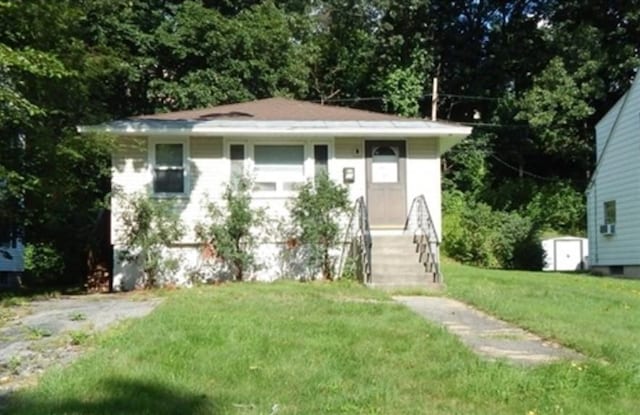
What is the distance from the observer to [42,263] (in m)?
21.4

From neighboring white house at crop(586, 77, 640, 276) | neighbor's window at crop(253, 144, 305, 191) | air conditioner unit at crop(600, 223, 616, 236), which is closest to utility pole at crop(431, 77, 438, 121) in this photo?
neighboring white house at crop(586, 77, 640, 276)

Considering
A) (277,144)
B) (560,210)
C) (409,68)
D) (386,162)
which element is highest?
(409,68)

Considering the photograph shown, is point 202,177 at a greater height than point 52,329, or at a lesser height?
greater

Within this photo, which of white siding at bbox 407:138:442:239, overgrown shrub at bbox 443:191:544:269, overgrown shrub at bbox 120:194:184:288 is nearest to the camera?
overgrown shrub at bbox 120:194:184:288

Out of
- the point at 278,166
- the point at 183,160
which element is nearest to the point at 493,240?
the point at 278,166

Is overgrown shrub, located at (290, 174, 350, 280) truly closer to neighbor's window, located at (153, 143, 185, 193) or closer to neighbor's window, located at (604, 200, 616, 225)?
neighbor's window, located at (153, 143, 185, 193)

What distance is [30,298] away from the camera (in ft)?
42.7

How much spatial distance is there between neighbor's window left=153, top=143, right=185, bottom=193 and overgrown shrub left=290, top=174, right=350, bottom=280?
2.36 meters

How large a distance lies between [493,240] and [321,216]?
13.1 metres

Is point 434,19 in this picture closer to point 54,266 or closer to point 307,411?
point 54,266

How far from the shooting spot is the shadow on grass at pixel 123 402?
473 cm

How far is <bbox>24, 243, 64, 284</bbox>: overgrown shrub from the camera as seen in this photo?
2013 cm

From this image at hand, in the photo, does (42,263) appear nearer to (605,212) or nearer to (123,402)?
(605,212)

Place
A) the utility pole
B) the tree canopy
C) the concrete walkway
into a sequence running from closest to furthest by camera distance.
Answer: the concrete walkway < the tree canopy < the utility pole
